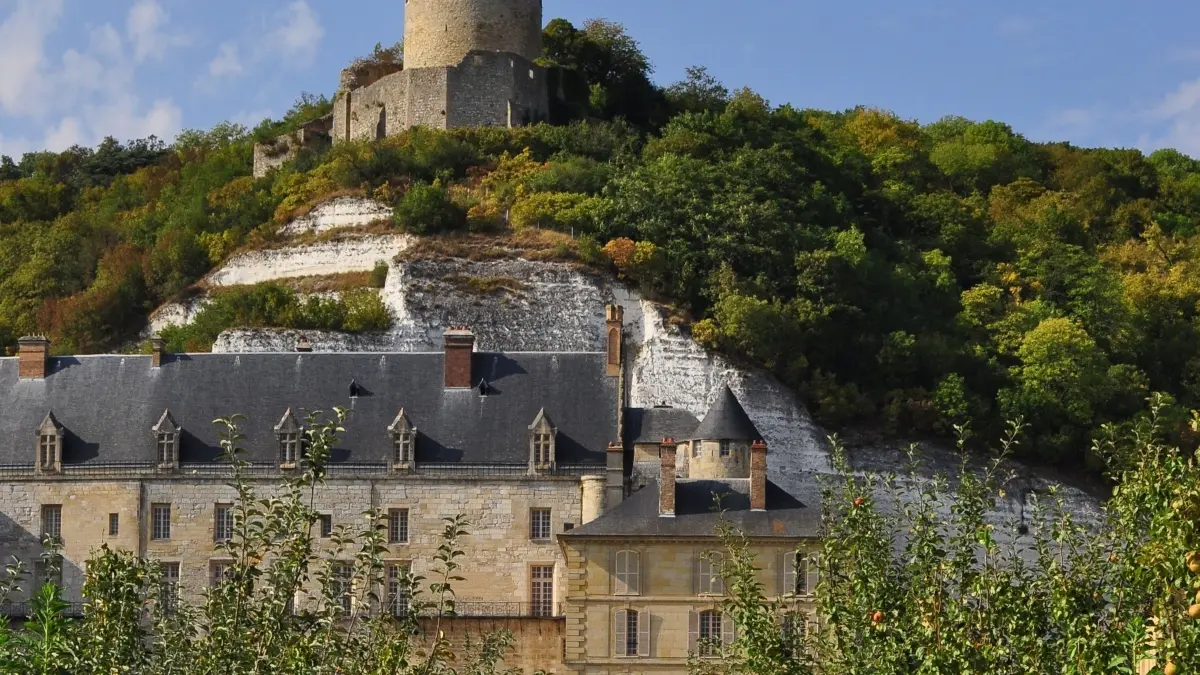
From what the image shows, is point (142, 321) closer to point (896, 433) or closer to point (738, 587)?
point (896, 433)

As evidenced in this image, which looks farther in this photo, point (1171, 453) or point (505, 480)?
point (505, 480)

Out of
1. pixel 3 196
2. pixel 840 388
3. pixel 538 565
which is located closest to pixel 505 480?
pixel 538 565

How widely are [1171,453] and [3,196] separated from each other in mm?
59177

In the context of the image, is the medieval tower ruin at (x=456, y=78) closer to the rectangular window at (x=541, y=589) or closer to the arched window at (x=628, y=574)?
the rectangular window at (x=541, y=589)

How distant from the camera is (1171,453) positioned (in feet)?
61.8

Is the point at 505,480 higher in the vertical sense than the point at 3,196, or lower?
lower

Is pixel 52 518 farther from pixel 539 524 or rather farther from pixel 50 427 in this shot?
pixel 539 524

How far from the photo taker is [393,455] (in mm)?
43531

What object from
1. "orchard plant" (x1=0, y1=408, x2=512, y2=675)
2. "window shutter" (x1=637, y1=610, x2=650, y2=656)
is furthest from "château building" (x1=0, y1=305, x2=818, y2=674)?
"orchard plant" (x1=0, y1=408, x2=512, y2=675)

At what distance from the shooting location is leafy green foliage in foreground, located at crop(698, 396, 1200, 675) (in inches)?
704

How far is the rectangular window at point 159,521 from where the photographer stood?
4319cm

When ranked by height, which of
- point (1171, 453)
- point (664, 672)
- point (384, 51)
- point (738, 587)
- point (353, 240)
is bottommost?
point (664, 672)

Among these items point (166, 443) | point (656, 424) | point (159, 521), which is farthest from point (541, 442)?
point (159, 521)

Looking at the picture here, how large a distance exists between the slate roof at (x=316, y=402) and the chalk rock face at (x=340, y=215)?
14.1 meters
